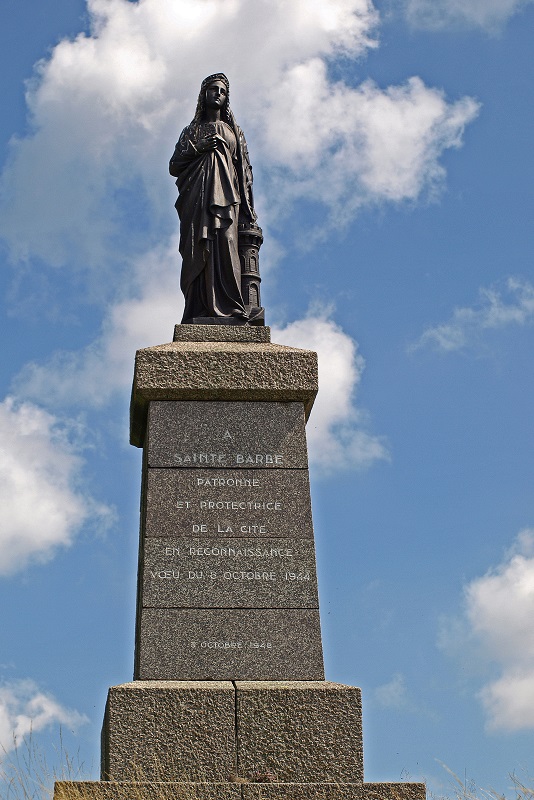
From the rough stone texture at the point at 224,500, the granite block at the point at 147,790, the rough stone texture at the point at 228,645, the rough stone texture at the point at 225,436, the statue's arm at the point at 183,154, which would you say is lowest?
the granite block at the point at 147,790

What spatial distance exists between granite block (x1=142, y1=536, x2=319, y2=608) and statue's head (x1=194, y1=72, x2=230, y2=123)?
462cm

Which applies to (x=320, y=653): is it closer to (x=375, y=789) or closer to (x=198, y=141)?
(x=375, y=789)

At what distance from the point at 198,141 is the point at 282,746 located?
598cm

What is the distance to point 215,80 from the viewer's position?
1202cm

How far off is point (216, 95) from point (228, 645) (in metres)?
5.62

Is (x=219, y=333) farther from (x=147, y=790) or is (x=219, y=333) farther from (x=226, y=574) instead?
(x=147, y=790)

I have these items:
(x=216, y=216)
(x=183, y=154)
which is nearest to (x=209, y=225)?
(x=216, y=216)

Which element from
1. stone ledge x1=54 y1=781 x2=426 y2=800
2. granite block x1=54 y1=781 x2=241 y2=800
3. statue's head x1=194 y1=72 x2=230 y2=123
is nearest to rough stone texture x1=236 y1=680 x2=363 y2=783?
stone ledge x1=54 y1=781 x2=426 y2=800

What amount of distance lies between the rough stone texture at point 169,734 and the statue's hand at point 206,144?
17.8ft

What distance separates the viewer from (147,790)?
8.42m

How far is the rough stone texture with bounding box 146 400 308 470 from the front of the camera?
400 inches

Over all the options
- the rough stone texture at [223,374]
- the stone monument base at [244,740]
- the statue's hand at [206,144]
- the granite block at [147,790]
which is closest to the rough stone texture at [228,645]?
the stone monument base at [244,740]

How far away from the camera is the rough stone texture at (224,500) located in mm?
9953

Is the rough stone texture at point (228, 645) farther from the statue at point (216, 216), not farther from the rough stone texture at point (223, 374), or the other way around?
the statue at point (216, 216)
